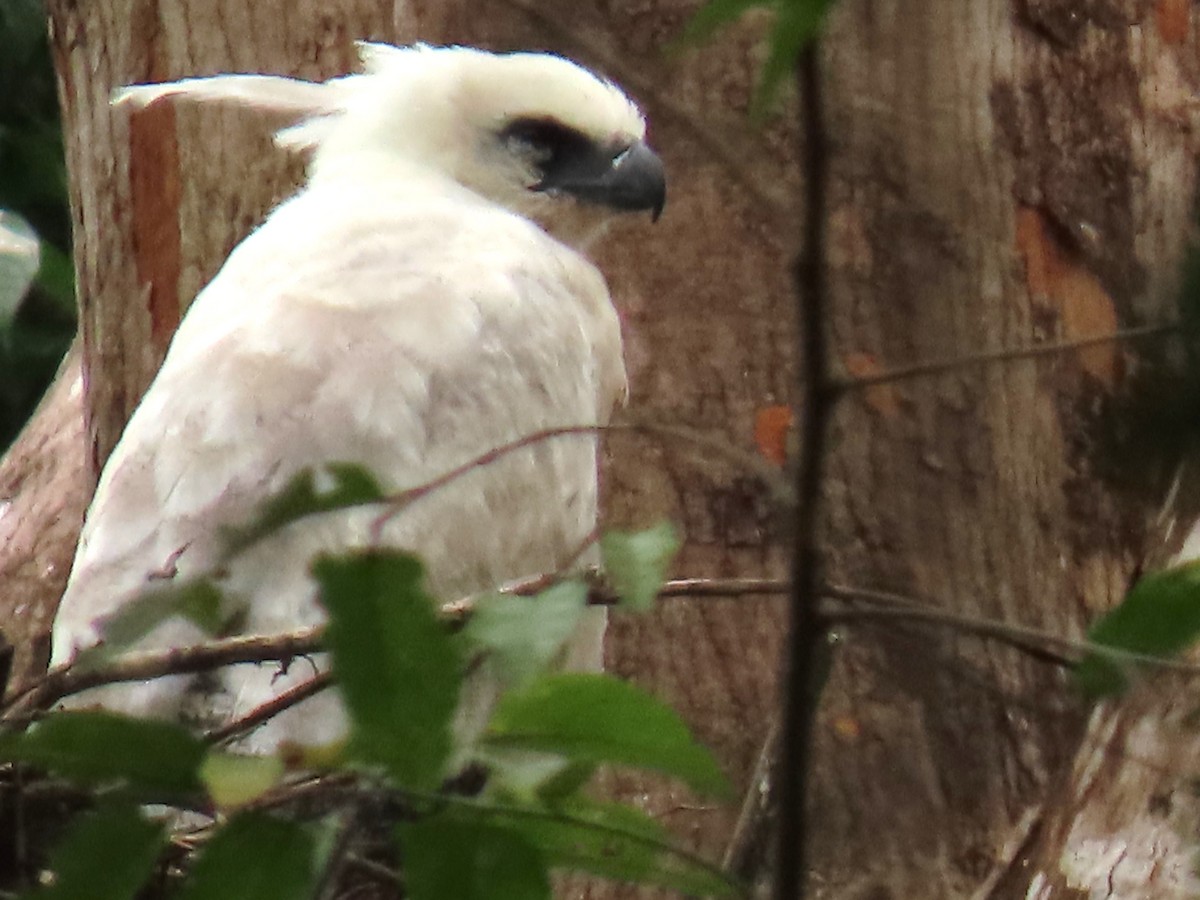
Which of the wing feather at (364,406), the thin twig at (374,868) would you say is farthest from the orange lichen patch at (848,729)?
the thin twig at (374,868)

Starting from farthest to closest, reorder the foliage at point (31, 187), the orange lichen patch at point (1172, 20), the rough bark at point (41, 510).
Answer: the foliage at point (31, 187) → the rough bark at point (41, 510) → the orange lichen patch at point (1172, 20)

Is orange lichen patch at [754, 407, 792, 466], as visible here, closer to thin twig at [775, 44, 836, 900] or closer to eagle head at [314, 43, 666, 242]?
eagle head at [314, 43, 666, 242]

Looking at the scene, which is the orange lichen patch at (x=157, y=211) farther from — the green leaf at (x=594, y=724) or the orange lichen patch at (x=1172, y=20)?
the green leaf at (x=594, y=724)

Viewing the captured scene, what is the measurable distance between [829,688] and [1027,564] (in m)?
0.38

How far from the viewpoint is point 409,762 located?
924 mm

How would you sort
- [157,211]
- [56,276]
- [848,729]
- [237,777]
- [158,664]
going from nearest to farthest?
[237,777]
[158,664]
[848,729]
[157,211]
[56,276]

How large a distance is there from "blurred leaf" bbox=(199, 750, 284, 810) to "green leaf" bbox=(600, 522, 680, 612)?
Answer: 0.84ft

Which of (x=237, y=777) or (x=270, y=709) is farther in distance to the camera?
(x=270, y=709)

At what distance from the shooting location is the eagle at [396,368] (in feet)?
6.92

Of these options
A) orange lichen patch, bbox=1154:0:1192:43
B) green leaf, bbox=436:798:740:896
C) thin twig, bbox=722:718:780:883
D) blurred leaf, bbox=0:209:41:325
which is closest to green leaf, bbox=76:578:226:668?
green leaf, bbox=436:798:740:896

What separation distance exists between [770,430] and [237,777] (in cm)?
204

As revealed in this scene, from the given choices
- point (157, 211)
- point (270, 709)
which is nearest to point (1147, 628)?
point (270, 709)

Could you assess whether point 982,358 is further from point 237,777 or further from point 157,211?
point 157,211

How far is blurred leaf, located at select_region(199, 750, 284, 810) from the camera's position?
3.10 ft
